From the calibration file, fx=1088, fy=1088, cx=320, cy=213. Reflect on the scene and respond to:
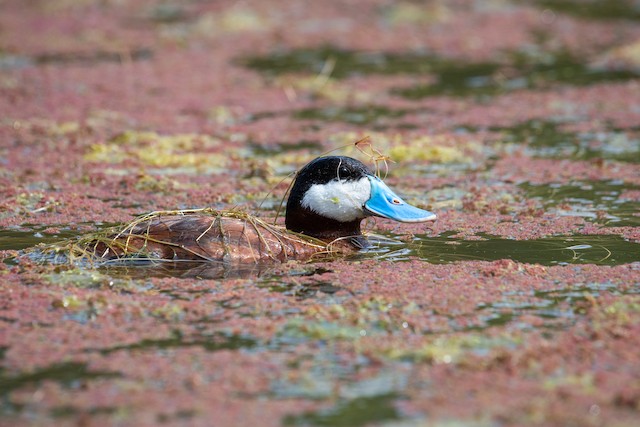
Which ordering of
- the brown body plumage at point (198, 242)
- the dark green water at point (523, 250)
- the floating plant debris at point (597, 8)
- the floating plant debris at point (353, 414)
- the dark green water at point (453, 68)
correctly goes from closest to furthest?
the floating plant debris at point (353, 414)
the brown body plumage at point (198, 242)
the dark green water at point (523, 250)
the dark green water at point (453, 68)
the floating plant debris at point (597, 8)

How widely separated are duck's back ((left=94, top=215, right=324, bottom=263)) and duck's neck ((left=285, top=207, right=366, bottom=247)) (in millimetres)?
338

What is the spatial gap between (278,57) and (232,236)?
900cm

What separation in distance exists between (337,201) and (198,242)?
1007 mm

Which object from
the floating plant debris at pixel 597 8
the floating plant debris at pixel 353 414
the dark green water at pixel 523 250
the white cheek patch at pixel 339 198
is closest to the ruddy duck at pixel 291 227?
the white cheek patch at pixel 339 198

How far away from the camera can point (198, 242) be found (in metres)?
6.72

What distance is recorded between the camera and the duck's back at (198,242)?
6.68 metres

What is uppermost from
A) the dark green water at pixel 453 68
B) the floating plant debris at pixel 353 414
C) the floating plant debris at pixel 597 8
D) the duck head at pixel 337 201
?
the floating plant debris at pixel 597 8

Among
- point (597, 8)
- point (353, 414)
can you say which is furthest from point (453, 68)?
point (353, 414)

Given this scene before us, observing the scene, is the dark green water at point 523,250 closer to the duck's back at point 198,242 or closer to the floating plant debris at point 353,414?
the duck's back at point 198,242

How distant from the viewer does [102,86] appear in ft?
44.2

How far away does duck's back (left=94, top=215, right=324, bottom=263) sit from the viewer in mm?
6676

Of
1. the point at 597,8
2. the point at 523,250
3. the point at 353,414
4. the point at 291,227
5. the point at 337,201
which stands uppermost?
the point at 597,8

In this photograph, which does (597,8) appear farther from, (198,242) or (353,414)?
(353,414)

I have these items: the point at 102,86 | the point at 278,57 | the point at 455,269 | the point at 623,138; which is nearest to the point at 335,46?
the point at 278,57
